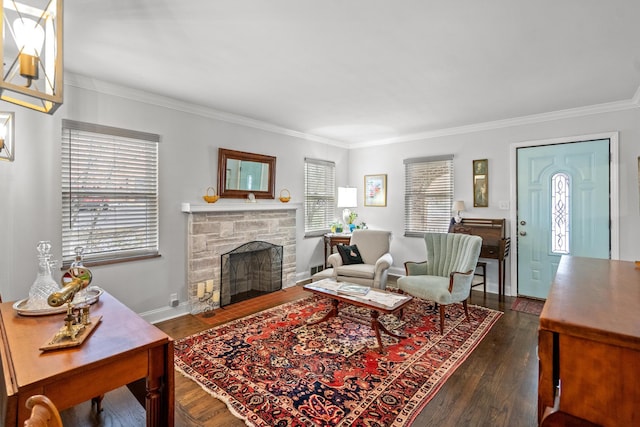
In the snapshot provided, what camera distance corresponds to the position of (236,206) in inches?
162

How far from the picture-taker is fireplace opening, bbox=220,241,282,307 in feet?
13.4

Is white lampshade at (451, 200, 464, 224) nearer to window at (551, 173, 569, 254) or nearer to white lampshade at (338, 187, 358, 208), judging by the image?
window at (551, 173, 569, 254)

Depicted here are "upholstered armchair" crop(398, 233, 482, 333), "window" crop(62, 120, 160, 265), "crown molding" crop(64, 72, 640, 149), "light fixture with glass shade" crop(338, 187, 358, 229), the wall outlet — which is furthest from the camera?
"light fixture with glass shade" crop(338, 187, 358, 229)

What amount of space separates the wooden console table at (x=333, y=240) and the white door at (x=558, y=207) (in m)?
2.51

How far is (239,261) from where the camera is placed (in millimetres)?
4312

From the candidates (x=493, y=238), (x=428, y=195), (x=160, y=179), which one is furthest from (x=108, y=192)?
(x=493, y=238)

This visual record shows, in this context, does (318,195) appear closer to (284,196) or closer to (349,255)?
(284,196)

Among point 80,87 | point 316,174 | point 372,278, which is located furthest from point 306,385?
point 316,174

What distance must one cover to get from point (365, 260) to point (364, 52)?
283 centimetres

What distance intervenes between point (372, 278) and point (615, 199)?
3.02 meters

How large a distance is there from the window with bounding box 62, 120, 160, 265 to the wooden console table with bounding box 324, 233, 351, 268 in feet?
8.96

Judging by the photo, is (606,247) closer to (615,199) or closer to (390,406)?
(615,199)

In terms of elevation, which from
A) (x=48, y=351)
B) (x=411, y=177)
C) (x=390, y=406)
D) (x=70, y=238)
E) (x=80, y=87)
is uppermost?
(x=80, y=87)

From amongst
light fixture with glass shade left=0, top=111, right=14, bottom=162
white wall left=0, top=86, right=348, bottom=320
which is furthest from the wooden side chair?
white wall left=0, top=86, right=348, bottom=320
